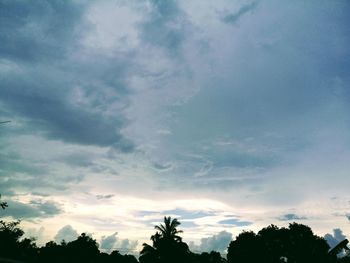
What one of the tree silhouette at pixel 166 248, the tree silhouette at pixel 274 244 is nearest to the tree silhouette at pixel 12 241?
the tree silhouette at pixel 166 248

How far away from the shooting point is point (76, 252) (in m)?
70.6

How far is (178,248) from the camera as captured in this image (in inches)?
1738

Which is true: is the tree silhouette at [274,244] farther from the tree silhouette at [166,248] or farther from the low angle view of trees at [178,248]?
the tree silhouette at [166,248]

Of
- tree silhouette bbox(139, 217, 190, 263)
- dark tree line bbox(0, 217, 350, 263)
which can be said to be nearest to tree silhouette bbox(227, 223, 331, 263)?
dark tree line bbox(0, 217, 350, 263)

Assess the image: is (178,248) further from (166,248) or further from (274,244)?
(274,244)

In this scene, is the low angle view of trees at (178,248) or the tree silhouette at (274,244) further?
the tree silhouette at (274,244)

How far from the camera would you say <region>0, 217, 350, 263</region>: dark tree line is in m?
44.2

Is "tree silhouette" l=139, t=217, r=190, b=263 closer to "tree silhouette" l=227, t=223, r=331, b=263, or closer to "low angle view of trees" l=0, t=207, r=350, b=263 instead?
"low angle view of trees" l=0, t=207, r=350, b=263

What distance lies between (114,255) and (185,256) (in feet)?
170

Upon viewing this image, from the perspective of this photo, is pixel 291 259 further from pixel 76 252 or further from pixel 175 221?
pixel 76 252

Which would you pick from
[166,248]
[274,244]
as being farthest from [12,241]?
[274,244]

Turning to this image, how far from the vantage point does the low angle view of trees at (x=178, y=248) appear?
44250mm

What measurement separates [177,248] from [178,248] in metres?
0.17

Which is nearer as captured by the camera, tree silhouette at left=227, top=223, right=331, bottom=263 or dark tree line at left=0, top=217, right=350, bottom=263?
dark tree line at left=0, top=217, right=350, bottom=263
